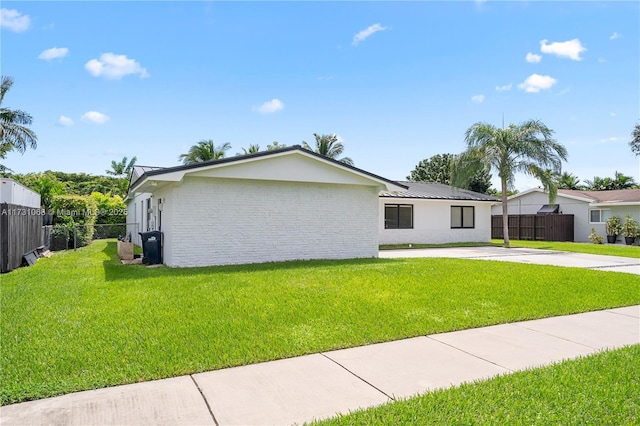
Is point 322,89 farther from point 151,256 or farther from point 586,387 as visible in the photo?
point 586,387

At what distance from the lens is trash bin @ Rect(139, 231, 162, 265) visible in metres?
12.5

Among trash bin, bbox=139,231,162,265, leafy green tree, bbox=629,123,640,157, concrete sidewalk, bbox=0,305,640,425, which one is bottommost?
concrete sidewalk, bbox=0,305,640,425

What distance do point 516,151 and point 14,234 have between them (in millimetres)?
21677

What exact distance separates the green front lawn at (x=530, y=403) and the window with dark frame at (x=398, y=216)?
17.3 meters

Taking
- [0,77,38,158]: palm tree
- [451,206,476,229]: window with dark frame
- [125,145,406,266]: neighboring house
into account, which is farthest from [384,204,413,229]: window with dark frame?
[0,77,38,158]: palm tree

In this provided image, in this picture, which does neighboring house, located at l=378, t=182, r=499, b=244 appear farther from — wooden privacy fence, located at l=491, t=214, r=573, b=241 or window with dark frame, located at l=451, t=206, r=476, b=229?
wooden privacy fence, located at l=491, t=214, r=573, b=241

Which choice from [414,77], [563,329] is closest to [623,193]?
[414,77]

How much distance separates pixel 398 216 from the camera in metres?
21.7

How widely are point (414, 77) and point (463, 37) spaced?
114 inches

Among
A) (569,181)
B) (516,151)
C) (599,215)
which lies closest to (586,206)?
(599,215)

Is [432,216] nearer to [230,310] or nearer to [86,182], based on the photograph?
[230,310]

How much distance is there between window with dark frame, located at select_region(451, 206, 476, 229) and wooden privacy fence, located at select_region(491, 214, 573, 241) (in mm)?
7860

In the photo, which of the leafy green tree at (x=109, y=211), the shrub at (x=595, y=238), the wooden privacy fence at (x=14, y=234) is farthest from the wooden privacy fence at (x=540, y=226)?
the wooden privacy fence at (x=14, y=234)

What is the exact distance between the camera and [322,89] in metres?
18.9
